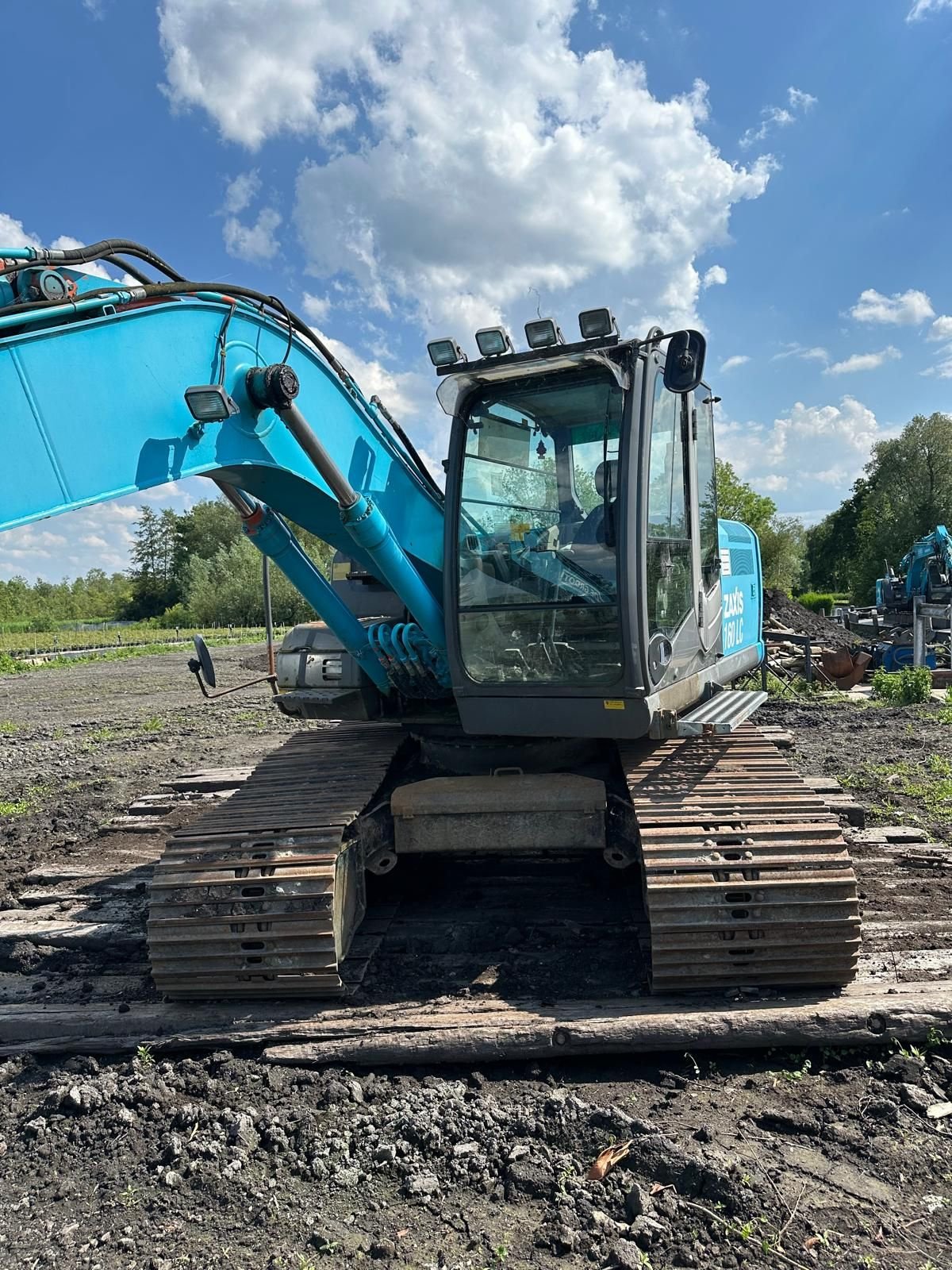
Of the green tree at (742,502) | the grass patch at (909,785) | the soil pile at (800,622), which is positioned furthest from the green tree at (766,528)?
the grass patch at (909,785)

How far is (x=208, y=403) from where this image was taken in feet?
9.69

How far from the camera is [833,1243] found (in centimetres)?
242

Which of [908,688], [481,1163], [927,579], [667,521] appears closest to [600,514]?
[667,521]

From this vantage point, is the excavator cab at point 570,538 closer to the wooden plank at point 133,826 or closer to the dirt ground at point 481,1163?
the dirt ground at point 481,1163

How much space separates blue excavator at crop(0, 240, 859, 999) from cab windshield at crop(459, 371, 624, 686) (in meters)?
0.01

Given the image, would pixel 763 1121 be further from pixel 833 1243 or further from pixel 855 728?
pixel 855 728

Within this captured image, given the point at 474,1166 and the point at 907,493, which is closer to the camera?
the point at 474,1166

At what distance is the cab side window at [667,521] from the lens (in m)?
4.00

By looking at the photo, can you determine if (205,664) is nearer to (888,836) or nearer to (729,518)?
(888,836)

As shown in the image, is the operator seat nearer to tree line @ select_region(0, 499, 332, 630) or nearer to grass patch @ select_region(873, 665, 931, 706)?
grass patch @ select_region(873, 665, 931, 706)

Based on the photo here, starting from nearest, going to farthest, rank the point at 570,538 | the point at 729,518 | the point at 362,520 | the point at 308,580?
the point at 362,520, the point at 570,538, the point at 308,580, the point at 729,518

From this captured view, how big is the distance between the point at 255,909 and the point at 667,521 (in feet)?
8.32

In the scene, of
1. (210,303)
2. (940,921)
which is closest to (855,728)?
(940,921)

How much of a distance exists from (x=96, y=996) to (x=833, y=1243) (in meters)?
3.20
